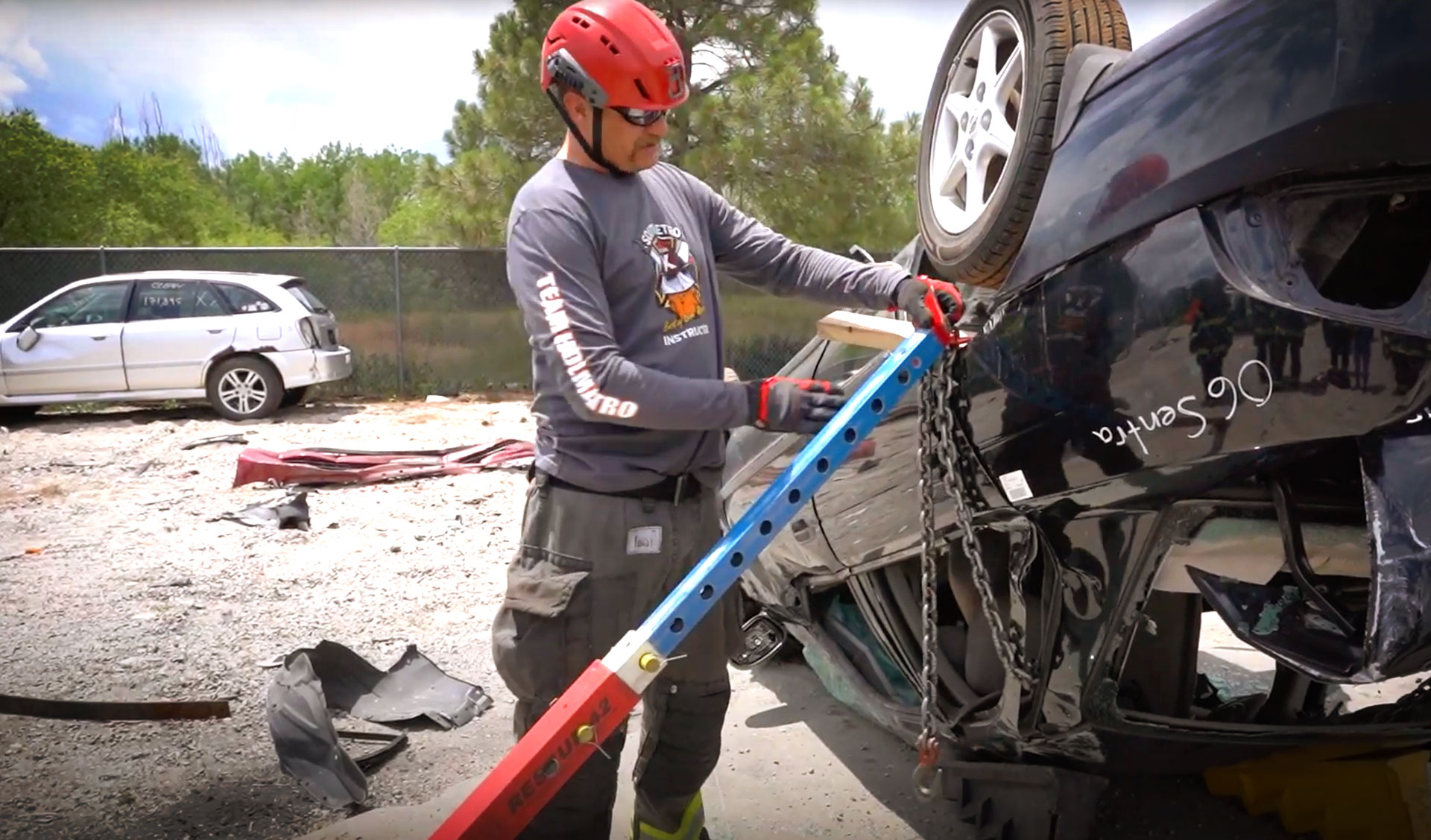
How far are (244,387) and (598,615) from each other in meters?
10.0

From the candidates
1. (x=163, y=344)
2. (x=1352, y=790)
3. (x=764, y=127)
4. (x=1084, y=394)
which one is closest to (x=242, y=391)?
(x=163, y=344)

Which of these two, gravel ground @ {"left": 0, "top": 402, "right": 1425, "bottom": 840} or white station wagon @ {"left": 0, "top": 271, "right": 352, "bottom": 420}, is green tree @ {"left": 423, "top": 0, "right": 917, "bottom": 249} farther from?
gravel ground @ {"left": 0, "top": 402, "right": 1425, "bottom": 840}

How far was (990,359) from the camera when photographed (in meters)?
2.09

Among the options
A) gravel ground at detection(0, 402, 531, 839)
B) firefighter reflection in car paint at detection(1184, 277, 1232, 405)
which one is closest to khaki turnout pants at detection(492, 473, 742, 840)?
gravel ground at detection(0, 402, 531, 839)

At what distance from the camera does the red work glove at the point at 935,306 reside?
7.14 feet

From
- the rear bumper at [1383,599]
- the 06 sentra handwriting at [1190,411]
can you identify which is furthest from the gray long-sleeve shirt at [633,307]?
the rear bumper at [1383,599]

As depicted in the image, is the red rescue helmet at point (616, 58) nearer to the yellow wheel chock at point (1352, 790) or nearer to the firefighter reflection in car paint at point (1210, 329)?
the firefighter reflection in car paint at point (1210, 329)

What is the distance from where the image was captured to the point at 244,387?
11414mm

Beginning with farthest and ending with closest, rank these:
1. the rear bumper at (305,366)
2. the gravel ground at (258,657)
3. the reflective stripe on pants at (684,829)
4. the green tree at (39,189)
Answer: the green tree at (39,189) < the rear bumper at (305,366) < the gravel ground at (258,657) < the reflective stripe on pants at (684,829)

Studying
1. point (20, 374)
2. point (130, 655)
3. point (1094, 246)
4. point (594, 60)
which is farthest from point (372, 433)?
point (1094, 246)

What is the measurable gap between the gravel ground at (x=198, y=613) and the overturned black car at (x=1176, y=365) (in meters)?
2.06

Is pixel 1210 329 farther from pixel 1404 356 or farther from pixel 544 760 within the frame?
pixel 544 760

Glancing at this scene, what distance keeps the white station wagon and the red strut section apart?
10.2m

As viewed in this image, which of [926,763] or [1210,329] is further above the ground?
[1210,329]
